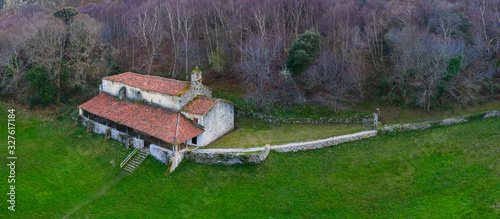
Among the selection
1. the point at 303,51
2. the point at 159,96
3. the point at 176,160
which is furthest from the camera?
the point at 303,51

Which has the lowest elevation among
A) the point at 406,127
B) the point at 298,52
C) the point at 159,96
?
the point at 406,127

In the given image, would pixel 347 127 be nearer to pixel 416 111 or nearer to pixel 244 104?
pixel 416 111

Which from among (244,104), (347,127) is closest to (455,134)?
(347,127)

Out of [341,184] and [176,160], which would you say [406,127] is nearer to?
[341,184]

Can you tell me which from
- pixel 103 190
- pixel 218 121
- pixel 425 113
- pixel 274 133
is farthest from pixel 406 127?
pixel 103 190

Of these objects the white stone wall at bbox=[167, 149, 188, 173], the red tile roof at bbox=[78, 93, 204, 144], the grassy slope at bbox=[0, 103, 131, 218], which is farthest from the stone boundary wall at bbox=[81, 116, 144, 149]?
the white stone wall at bbox=[167, 149, 188, 173]

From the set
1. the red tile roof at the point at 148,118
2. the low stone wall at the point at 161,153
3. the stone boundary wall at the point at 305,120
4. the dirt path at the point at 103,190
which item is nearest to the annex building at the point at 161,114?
the red tile roof at the point at 148,118

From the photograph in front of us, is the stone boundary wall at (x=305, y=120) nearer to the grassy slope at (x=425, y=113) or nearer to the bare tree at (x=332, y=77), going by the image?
the grassy slope at (x=425, y=113)
